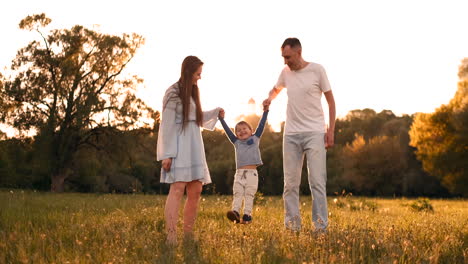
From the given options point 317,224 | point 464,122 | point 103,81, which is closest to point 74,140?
point 103,81

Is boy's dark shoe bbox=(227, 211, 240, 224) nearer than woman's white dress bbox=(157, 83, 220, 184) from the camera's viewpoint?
No

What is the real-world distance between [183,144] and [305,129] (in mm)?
1876

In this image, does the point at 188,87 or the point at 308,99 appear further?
the point at 308,99

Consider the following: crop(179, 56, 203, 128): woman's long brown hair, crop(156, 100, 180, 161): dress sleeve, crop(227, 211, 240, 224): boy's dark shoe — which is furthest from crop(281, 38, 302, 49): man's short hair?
crop(227, 211, 240, 224): boy's dark shoe

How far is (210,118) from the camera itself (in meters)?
6.55

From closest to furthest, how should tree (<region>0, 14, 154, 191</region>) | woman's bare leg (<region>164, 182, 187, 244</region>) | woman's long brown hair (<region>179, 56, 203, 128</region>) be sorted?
woman's bare leg (<region>164, 182, 187, 244</region>), woman's long brown hair (<region>179, 56, 203, 128</region>), tree (<region>0, 14, 154, 191</region>)

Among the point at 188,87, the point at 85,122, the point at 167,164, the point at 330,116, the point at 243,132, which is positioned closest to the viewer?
the point at 167,164

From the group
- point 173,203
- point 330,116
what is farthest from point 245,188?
point 173,203

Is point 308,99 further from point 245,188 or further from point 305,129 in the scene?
point 245,188

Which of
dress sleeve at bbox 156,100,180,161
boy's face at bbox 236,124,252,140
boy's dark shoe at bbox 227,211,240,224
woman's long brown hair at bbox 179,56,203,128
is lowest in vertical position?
boy's dark shoe at bbox 227,211,240,224

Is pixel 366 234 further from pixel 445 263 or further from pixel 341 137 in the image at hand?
pixel 341 137

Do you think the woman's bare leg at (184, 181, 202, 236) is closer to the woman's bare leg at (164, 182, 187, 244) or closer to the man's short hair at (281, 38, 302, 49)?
the woman's bare leg at (164, 182, 187, 244)

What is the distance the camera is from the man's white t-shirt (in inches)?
270

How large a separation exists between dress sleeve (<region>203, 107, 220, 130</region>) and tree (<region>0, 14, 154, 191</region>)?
26.6m
